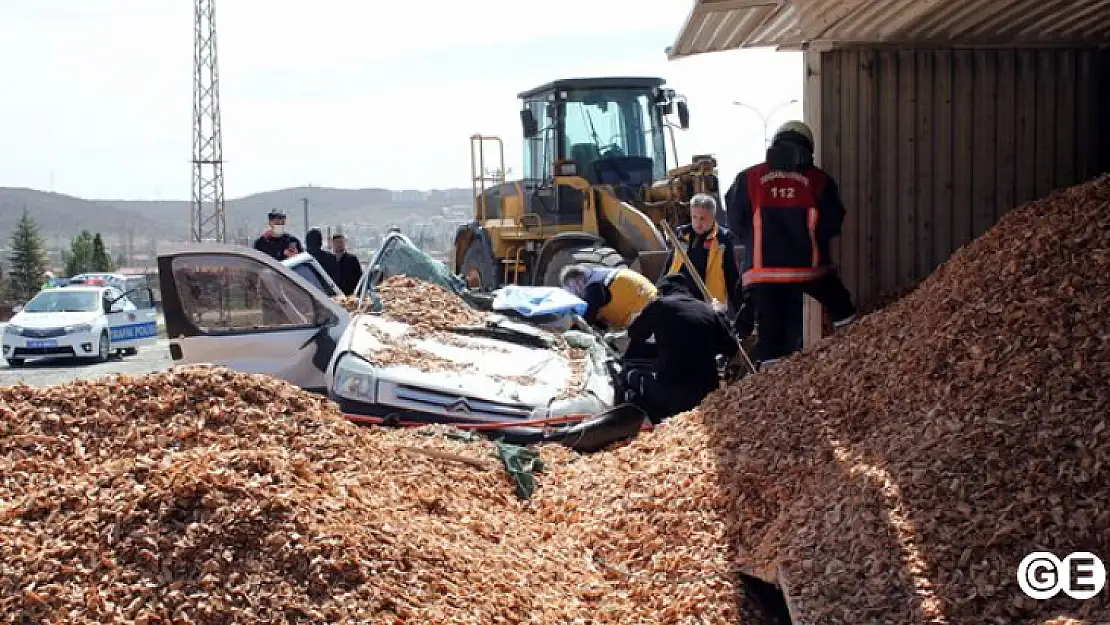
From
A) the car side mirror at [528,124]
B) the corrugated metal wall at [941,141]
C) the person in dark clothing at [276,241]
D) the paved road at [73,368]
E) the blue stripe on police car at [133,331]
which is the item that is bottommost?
the paved road at [73,368]

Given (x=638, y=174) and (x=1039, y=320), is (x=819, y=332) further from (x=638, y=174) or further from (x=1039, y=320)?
(x=638, y=174)

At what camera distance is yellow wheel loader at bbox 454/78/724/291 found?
1452cm

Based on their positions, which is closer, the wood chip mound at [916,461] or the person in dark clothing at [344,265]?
the wood chip mound at [916,461]

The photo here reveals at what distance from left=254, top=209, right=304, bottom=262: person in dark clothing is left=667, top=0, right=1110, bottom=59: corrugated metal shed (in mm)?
5141

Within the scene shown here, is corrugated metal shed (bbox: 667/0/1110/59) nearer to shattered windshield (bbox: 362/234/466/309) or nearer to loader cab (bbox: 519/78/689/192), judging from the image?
shattered windshield (bbox: 362/234/466/309)

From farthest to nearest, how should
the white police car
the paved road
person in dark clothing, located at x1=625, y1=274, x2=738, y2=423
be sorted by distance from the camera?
the white police car, the paved road, person in dark clothing, located at x1=625, y1=274, x2=738, y2=423

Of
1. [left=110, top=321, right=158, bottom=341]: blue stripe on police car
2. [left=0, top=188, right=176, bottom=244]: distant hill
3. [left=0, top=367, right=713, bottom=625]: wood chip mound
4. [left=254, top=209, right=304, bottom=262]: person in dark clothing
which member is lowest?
[left=110, top=321, right=158, bottom=341]: blue stripe on police car

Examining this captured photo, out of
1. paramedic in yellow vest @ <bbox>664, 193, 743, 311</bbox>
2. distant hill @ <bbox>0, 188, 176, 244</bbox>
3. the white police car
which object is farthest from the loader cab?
distant hill @ <bbox>0, 188, 176, 244</bbox>

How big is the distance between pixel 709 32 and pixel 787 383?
3.67 metres

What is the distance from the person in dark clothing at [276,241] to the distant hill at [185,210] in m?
125

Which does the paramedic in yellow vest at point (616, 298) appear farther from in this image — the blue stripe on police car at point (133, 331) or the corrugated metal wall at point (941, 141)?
the blue stripe on police car at point (133, 331)

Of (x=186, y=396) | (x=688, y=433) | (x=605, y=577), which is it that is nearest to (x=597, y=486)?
(x=688, y=433)

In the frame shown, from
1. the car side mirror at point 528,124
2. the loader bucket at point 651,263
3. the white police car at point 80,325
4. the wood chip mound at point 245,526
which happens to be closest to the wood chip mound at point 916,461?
the wood chip mound at point 245,526

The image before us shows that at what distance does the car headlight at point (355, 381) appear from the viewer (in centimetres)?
829
